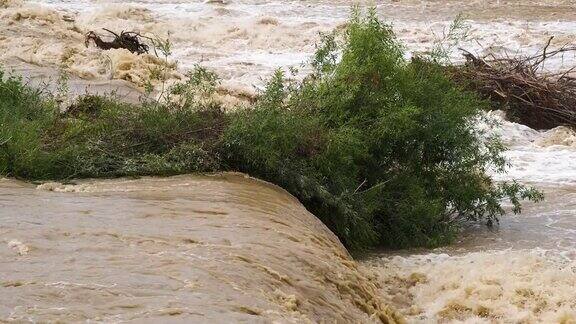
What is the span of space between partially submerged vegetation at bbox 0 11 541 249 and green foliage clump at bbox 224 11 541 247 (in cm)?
1

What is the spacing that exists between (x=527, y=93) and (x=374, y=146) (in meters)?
5.63

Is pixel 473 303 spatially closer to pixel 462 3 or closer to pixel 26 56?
pixel 26 56

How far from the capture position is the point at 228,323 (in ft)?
15.2

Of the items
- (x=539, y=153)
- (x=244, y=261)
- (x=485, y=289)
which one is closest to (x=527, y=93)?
(x=539, y=153)

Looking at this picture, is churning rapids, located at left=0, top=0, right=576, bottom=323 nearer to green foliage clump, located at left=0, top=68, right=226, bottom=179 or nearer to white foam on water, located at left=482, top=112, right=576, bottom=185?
white foam on water, located at left=482, top=112, right=576, bottom=185

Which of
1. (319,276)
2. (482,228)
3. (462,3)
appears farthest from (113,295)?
(462,3)


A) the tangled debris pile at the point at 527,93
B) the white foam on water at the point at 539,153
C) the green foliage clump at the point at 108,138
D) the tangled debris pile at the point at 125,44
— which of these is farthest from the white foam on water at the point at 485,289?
the tangled debris pile at the point at 125,44

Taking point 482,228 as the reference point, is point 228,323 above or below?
above

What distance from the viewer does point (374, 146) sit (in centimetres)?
918

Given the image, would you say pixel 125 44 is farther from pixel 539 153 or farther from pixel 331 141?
pixel 331 141

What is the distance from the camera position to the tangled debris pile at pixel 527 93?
1391 centimetres

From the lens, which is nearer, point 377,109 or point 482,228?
point 377,109

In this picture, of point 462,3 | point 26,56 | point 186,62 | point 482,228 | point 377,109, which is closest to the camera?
point 377,109

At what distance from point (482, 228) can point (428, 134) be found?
4.08ft
